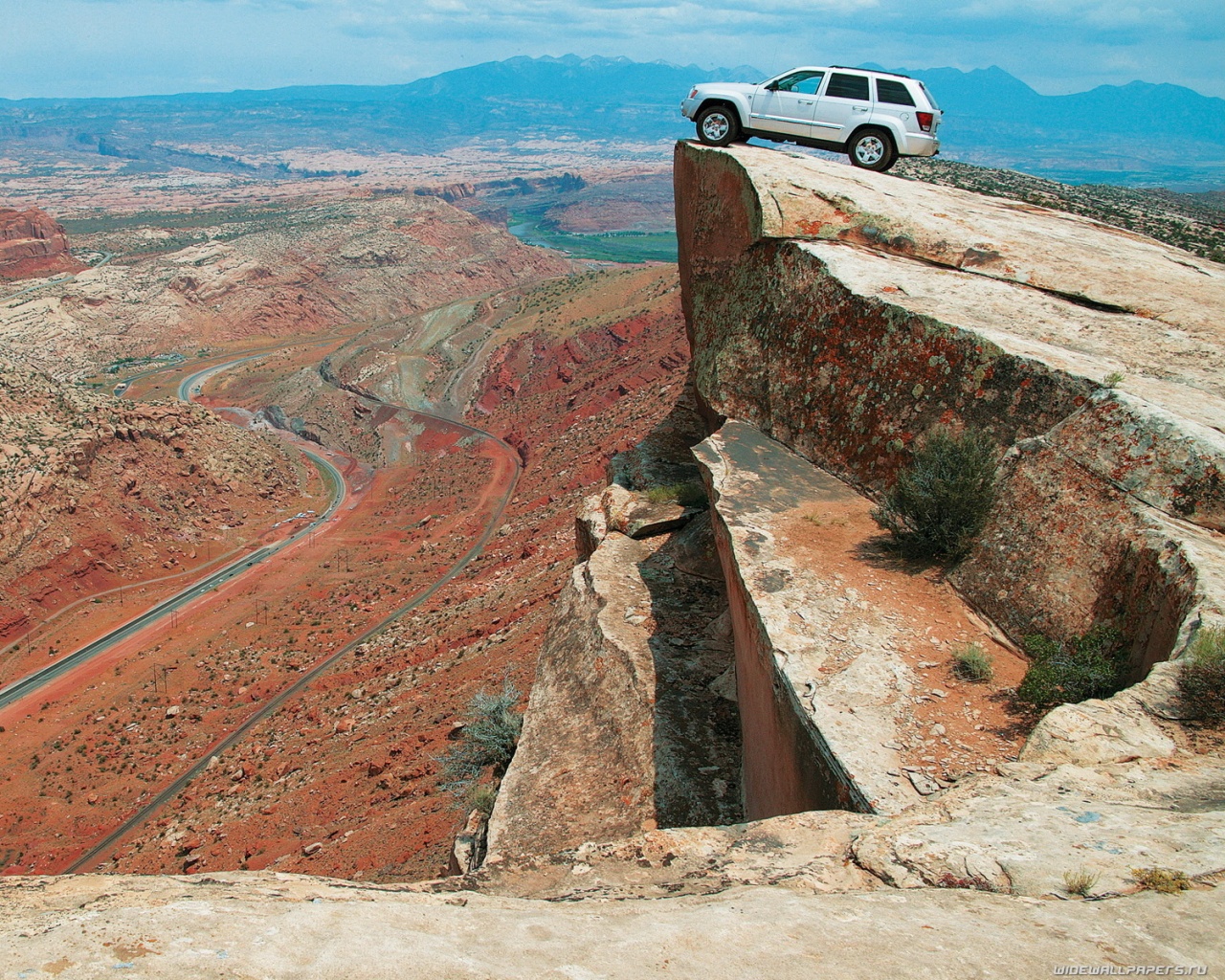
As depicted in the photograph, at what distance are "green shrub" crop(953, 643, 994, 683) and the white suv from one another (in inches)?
399

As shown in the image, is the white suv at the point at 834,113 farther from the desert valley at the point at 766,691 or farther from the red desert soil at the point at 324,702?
the red desert soil at the point at 324,702

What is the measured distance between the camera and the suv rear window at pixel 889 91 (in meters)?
13.8

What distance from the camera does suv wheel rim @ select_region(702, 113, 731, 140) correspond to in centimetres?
1470

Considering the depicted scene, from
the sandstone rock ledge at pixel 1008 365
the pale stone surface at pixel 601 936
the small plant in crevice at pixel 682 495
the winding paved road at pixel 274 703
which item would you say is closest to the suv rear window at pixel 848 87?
the sandstone rock ledge at pixel 1008 365

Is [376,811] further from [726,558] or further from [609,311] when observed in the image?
[609,311]

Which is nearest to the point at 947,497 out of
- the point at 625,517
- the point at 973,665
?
the point at 973,665

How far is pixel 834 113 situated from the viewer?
14.1 m

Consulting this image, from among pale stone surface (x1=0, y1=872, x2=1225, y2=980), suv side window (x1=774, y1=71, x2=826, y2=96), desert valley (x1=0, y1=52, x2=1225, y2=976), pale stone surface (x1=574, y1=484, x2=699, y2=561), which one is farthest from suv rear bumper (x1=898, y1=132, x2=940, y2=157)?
pale stone surface (x1=0, y1=872, x2=1225, y2=980)

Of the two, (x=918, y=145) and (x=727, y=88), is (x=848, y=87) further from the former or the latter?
(x=727, y=88)

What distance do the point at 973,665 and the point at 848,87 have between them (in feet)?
36.1

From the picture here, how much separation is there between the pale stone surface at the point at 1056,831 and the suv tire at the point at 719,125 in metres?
12.3

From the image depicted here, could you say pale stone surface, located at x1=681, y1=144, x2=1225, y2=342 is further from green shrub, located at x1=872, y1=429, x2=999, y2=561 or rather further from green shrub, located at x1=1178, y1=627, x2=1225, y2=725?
green shrub, located at x1=1178, y1=627, x2=1225, y2=725

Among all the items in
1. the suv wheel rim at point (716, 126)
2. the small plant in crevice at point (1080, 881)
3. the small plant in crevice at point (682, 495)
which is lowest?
the small plant in crevice at point (682, 495)

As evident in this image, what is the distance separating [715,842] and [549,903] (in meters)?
1.28
